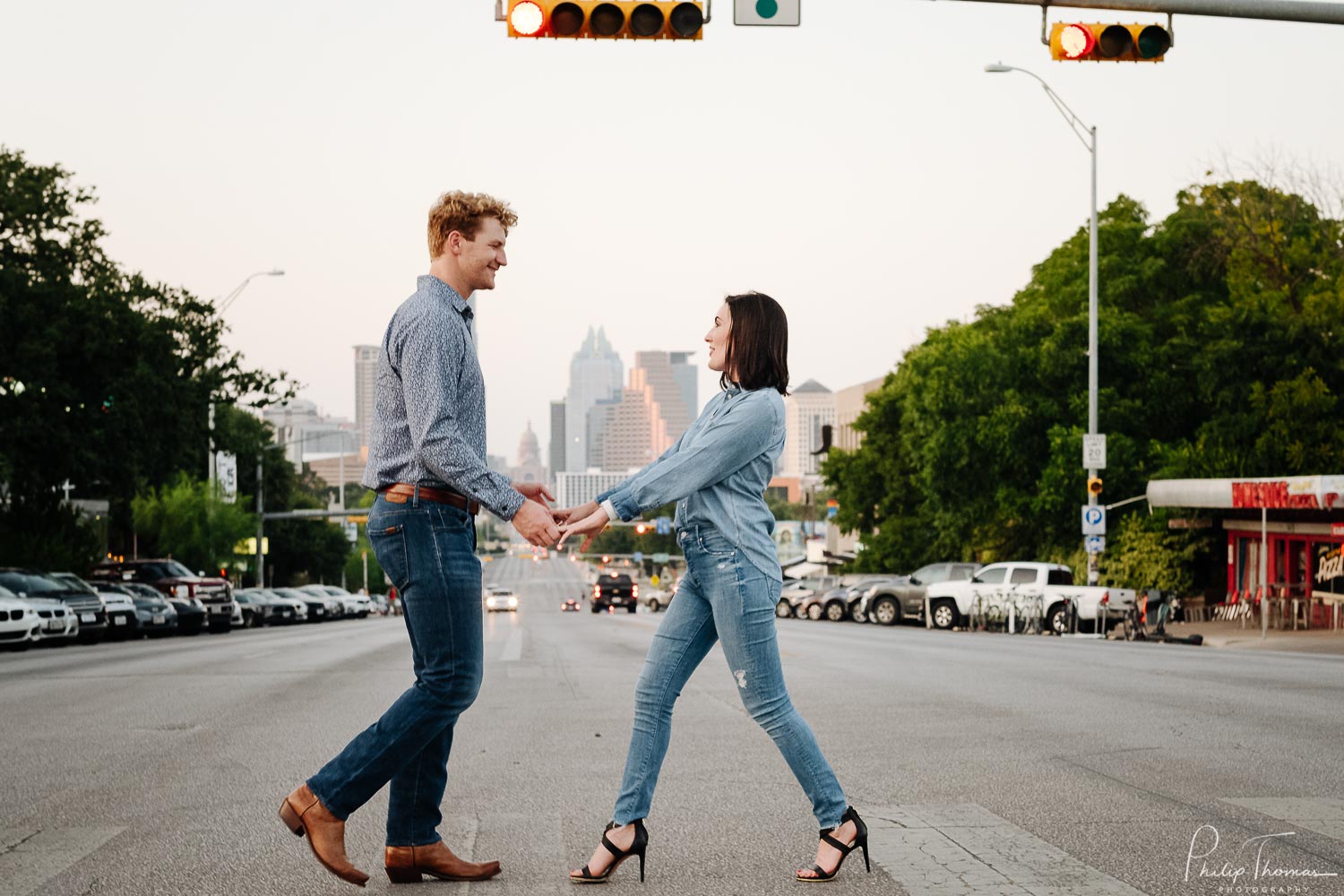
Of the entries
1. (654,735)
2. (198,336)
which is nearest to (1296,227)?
(198,336)

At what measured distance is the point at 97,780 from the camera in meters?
8.16

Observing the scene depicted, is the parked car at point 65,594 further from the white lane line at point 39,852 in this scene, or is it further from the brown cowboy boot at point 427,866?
the brown cowboy boot at point 427,866

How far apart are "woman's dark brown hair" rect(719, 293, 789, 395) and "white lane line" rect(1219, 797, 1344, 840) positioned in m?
2.88

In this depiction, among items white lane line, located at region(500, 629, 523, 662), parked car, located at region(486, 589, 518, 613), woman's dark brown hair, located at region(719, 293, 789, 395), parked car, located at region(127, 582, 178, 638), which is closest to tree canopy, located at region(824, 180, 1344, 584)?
white lane line, located at region(500, 629, 523, 662)

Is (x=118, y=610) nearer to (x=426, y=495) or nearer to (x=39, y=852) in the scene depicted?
(x=39, y=852)

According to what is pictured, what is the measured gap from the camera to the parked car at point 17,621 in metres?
26.3

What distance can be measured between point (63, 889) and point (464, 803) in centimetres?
223

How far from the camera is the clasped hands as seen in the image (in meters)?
4.98

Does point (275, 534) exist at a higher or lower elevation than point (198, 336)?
lower

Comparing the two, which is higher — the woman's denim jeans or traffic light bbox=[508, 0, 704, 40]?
traffic light bbox=[508, 0, 704, 40]

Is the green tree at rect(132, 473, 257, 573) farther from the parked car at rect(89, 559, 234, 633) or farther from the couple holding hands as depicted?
the couple holding hands

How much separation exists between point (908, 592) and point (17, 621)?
2191 cm

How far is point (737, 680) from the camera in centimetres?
542

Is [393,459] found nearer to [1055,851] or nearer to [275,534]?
[1055,851]
